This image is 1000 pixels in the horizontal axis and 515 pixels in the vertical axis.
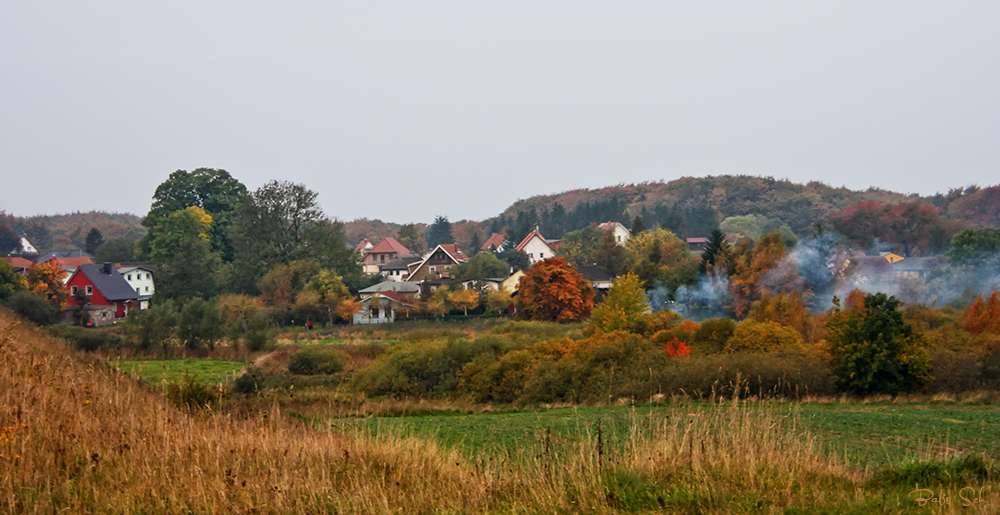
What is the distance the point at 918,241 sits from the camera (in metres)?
77.6

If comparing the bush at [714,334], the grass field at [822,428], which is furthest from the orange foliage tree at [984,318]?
the grass field at [822,428]

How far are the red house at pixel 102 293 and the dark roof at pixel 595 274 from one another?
129ft

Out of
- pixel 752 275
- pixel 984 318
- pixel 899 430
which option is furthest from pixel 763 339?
pixel 752 275

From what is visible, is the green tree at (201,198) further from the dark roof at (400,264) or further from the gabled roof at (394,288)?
the gabled roof at (394,288)

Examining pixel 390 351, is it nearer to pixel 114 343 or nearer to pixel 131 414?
pixel 114 343

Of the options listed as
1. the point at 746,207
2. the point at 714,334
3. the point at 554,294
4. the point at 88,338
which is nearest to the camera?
the point at 714,334

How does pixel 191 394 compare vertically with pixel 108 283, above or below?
below

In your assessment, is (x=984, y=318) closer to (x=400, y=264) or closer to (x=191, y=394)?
(x=191, y=394)

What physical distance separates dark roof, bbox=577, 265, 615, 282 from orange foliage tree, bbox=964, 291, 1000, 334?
40311 millimetres

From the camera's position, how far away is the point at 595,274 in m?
72.3

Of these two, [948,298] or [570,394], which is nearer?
[570,394]

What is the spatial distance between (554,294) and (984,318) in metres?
27.5

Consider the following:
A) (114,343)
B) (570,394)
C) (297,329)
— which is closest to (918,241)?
(297,329)

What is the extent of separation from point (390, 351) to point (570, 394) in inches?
482
